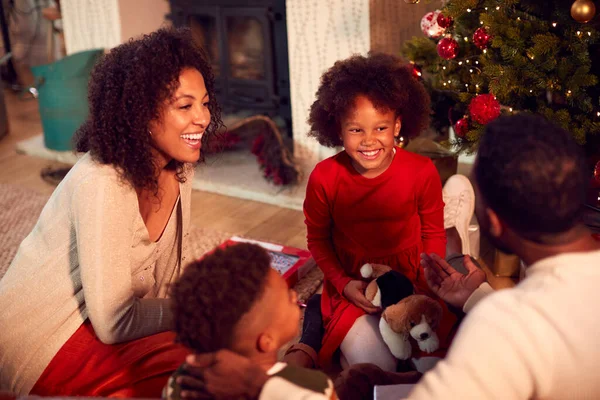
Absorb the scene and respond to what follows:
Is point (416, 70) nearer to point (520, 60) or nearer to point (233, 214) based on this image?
point (520, 60)

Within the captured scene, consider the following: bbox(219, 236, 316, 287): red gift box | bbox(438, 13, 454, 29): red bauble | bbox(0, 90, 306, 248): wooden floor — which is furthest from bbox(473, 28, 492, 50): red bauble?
bbox(0, 90, 306, 248): wooden floor

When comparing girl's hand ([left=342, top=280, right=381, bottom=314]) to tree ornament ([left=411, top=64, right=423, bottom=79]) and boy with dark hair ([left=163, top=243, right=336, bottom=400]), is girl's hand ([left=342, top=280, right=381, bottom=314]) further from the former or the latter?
tree ornament ([left=411, top=64, right=423, bottom=79])

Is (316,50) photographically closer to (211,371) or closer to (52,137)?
(52,137)

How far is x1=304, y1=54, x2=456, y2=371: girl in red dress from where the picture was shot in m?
1.78

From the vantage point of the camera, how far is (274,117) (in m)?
3.38

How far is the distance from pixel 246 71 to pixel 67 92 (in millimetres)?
950

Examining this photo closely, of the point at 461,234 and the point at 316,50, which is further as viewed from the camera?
the point at 316,50

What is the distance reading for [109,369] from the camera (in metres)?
1.47

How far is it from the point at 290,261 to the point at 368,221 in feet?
1.97

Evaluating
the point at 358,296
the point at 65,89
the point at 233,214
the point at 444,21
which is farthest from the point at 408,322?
the point at 65,89

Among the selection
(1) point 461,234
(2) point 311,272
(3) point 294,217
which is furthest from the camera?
(3) point 294,217

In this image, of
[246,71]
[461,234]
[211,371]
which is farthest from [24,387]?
[246,71]

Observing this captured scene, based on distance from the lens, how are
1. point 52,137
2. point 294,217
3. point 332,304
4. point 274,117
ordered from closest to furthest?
point 332,304 → point 294,217 → point 274,117 → point 52,137

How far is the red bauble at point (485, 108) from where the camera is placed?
2.05 meters
